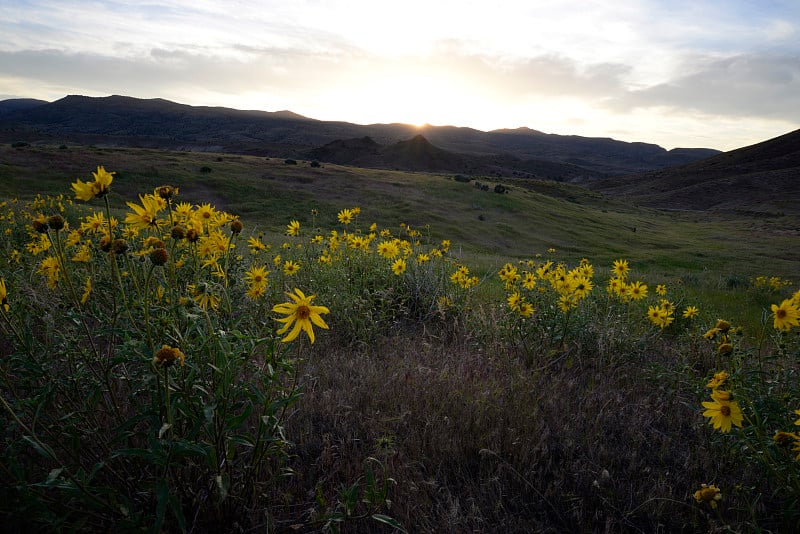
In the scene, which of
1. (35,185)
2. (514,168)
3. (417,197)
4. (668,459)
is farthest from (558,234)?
(514,168)

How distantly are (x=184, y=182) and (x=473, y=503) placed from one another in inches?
1065

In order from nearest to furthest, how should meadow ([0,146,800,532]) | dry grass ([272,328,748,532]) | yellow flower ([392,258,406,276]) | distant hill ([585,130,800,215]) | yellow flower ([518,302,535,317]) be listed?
meadow ([0,146,800,532])
dry grass ([272,328,748,532])
yellow flower ([518,302,535,317])
yellow flower ([392,258,406,276])
distant hill ([585,130,800,215])

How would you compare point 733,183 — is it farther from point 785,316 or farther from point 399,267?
point 785,316

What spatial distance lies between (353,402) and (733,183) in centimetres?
7517

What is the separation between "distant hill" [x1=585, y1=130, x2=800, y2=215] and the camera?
52906mm

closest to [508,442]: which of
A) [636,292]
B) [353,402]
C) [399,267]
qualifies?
[353,402]

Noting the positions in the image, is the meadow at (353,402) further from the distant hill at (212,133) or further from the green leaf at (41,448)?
the distant hill at (212,133)

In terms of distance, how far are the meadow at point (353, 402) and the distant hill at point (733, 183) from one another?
5406cm

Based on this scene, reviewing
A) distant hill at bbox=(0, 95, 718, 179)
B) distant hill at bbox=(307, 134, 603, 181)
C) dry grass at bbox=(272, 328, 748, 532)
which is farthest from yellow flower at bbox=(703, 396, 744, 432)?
distant hill at bbox=(0, 95, 718, 179)

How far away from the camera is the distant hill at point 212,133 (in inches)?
3659

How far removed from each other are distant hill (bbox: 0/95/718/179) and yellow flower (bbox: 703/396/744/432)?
82.4 m

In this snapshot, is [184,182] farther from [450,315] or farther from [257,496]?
[257,496]

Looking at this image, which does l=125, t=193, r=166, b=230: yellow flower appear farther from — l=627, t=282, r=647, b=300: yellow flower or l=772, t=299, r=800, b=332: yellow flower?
l=627, t=282, r=647, b=300: yellow flower

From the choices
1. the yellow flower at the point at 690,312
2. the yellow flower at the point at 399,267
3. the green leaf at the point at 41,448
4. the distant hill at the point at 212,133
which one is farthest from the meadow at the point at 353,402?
the distant hill at the point at 212,133
